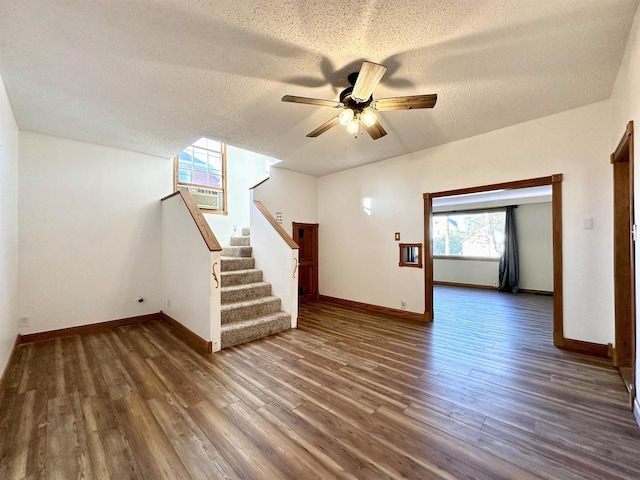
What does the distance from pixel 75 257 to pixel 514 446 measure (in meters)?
5.36

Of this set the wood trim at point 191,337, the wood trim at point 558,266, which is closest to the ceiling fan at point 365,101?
the wood trim at point 558,266

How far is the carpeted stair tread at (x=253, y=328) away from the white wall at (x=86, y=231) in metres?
2.03

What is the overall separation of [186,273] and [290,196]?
8.86 ft

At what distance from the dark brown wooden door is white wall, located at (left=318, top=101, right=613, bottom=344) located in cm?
17

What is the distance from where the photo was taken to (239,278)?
4.20 m

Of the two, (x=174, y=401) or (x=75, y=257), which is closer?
(x=174, y=401)

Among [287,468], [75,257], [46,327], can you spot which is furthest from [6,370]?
[287,468]

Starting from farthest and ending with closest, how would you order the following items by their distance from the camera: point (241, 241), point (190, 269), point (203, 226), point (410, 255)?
point (241, 241) < point (410, 255) < point (190, 269) < point (203, 226)

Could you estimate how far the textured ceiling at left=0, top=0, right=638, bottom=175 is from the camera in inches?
68.2

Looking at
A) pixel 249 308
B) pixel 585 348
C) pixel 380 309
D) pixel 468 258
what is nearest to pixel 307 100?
pixel 249 308

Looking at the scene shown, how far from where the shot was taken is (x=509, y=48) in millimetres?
2074

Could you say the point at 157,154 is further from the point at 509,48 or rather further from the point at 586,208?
the point at 586,208

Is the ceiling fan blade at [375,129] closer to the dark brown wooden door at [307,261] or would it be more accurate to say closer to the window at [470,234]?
the dark brown wooden door at [307,261]

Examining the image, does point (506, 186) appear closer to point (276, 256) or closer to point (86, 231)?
point (276, 256)
